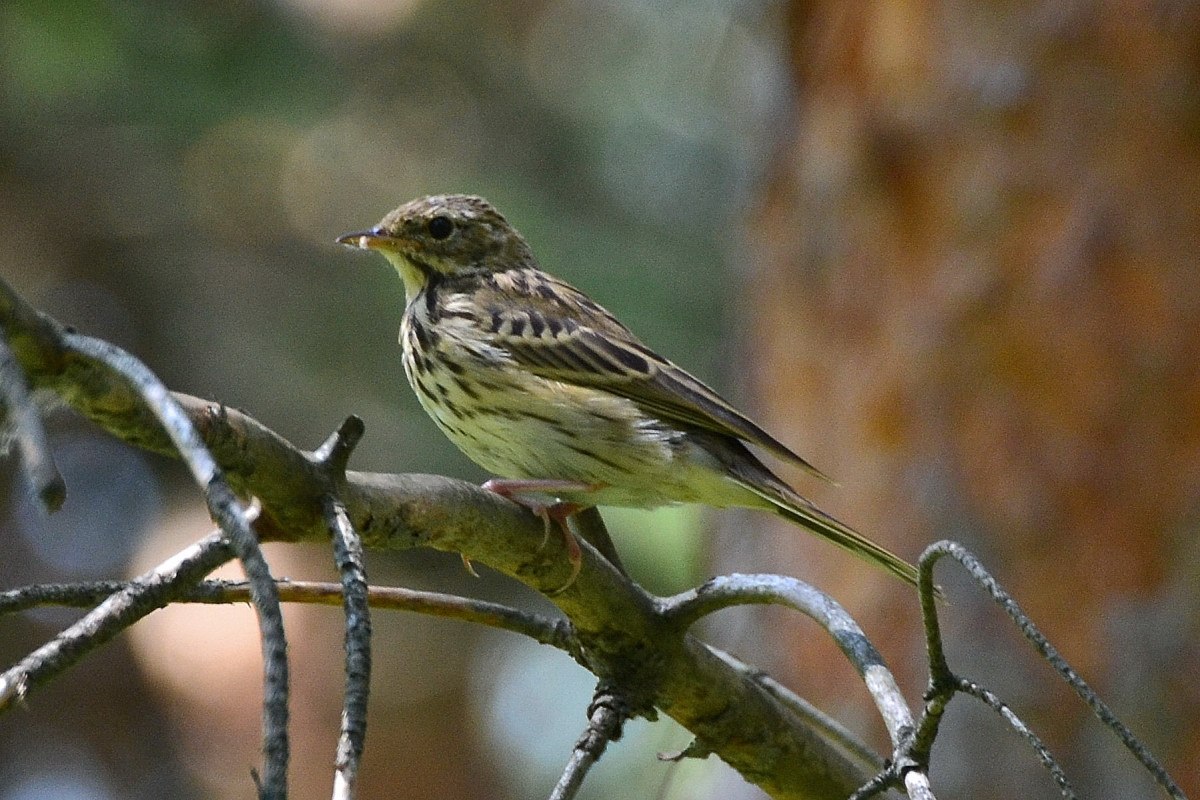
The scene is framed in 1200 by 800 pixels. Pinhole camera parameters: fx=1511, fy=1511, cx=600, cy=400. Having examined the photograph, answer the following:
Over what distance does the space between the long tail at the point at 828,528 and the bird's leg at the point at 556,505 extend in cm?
48

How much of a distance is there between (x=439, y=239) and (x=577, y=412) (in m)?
1.05

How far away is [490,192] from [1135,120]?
13.5ft

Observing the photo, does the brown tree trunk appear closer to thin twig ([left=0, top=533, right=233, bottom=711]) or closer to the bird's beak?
the bird's beak

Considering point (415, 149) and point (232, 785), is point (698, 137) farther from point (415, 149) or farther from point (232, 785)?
point (232, 785)

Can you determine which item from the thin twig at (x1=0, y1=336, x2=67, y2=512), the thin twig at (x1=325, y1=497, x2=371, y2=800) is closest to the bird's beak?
the thin twig at (x1=325, y1=497, x2=371, y2=800)

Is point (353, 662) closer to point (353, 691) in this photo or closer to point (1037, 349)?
point (353, 691)

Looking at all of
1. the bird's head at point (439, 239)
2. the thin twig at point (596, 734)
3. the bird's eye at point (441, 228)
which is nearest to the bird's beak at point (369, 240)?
the bird's head at point (439, 239)

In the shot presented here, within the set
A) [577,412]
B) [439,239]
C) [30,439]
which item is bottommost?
[30,439]

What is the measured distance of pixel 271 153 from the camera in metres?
9.45

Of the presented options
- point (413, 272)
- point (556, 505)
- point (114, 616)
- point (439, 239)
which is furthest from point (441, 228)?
point (114, 616)

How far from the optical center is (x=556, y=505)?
3.25 metres

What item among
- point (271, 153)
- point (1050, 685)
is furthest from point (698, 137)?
point (1050, 685)

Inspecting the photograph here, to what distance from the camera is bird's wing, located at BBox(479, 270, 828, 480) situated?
14.7 ft

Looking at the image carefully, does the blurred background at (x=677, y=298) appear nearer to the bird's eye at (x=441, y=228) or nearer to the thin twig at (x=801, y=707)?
the bird's eye at (x=441, y=228)
